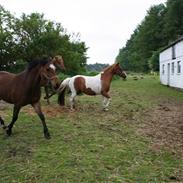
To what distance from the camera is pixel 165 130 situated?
9.66m

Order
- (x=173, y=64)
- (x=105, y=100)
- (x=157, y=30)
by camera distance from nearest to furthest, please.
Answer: (x=105, y=100) → (x=173, y=64) → (x=157, y=30)

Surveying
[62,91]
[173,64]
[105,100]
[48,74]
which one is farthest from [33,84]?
[173,64]

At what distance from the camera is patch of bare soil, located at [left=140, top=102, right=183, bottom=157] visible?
25.6ft

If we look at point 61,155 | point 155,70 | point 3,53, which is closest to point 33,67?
point 61,155

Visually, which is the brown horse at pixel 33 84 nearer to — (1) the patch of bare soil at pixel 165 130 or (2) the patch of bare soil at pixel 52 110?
(1) the patch of bare soil at pixel 165 130

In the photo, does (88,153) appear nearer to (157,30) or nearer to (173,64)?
(173,64)

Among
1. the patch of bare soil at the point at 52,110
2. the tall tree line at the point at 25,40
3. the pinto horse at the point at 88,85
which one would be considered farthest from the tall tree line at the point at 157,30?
the patch of bare soil at the point at 52,110

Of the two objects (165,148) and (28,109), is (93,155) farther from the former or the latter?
(28,109)

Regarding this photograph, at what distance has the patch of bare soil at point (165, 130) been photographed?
7.80 m

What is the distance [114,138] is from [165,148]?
4.18 feet

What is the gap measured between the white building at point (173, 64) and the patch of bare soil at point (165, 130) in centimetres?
1378

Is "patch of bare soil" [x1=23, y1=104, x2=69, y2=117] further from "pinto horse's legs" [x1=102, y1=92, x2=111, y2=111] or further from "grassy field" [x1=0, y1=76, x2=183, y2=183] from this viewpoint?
"pinto horse's legs" [x1=102, y1=92, x2=111, y2=111]

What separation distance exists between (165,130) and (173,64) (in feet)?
71.4

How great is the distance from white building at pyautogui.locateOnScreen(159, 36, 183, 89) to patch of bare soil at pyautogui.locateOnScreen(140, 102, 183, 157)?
13.8 m
